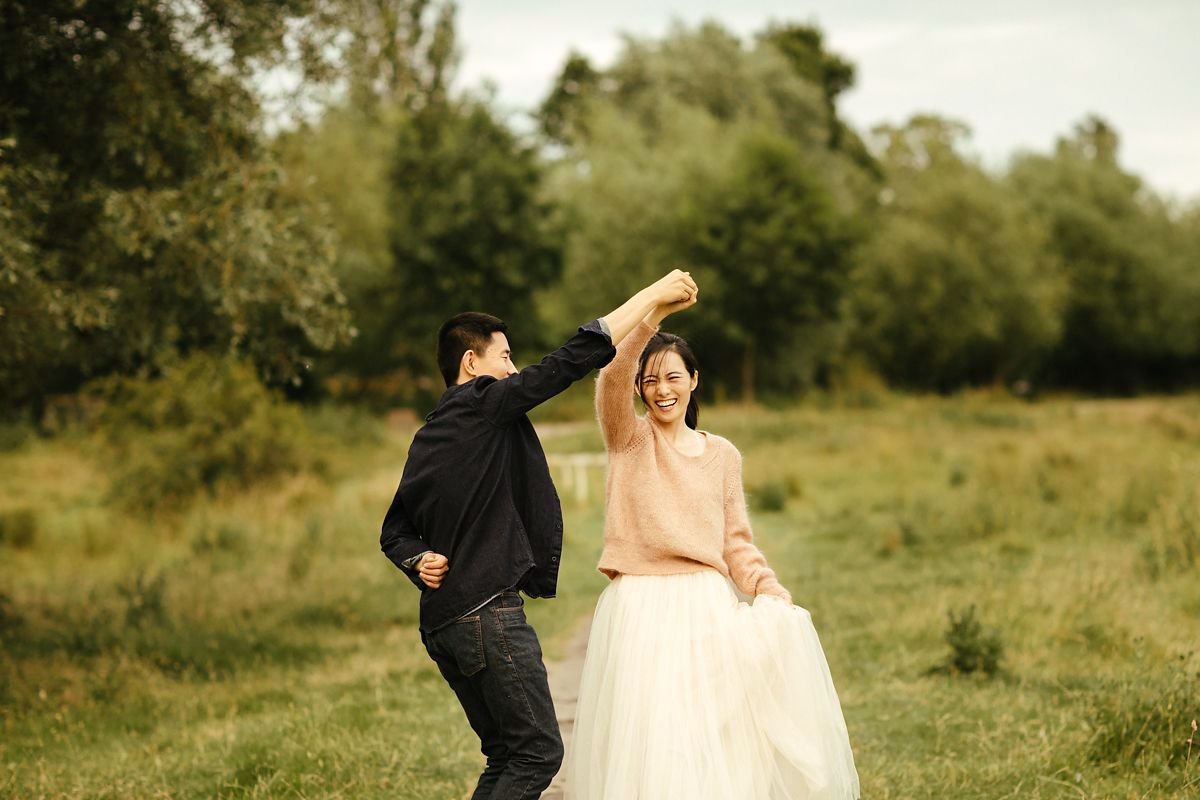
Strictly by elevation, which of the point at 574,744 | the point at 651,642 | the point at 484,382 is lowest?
the point at 574,744

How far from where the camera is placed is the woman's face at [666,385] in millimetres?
4695

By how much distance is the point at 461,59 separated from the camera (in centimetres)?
5225

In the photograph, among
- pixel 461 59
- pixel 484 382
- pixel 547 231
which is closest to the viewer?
pixel 484 382

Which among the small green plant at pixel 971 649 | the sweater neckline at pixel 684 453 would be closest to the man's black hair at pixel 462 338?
the sweater neckline at pixel 684 453

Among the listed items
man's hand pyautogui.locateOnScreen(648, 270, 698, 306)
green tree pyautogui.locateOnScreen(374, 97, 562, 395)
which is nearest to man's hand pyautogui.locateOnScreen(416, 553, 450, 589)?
man's hand pyautogui.locateOnScreen(648, 270, 698, 306)

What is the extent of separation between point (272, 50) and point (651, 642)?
25.5ft

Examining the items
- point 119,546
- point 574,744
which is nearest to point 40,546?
point 119,546

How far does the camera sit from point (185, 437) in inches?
809

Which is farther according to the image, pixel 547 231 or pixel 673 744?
pixel 547 231

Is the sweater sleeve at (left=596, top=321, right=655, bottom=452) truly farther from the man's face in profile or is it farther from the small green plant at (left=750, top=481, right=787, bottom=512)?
the small green plant at (left=750, top=481, right=787, bottom=512)

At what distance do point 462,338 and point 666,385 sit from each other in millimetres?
813

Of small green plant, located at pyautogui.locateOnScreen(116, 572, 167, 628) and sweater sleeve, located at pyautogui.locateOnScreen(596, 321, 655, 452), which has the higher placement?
sweater sleeve, located at pyautogui.locateOnScreen(596, 321, 655, 452)

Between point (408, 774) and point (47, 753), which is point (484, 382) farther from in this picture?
point (47, 753)

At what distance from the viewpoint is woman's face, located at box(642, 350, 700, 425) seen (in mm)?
4695
